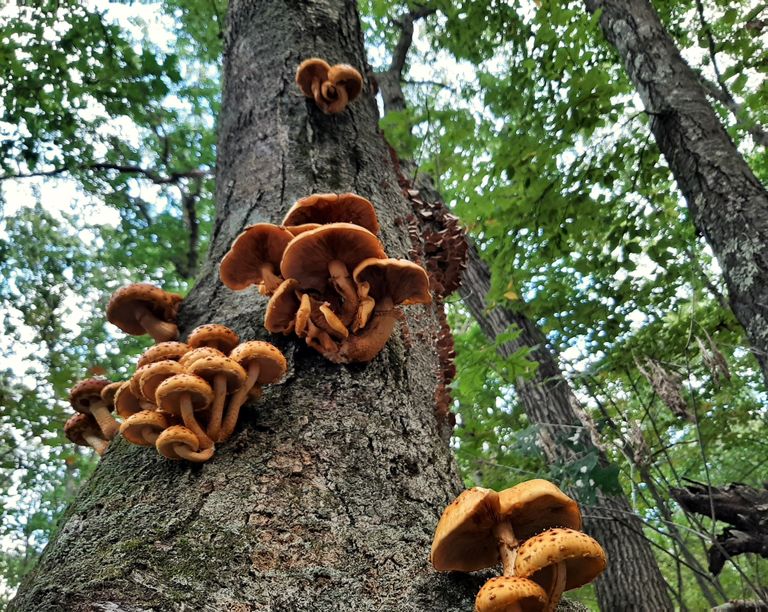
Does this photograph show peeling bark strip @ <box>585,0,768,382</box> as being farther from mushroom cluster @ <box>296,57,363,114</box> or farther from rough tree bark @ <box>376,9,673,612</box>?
mushroom cluster @ <box>296,57,363,114</box>

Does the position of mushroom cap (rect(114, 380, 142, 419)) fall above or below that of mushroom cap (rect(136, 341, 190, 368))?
below

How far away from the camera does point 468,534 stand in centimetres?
132

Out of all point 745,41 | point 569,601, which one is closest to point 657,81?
point 745,41

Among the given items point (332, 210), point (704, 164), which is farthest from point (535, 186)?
point (332, 210)

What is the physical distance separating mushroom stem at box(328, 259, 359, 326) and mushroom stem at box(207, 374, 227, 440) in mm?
468

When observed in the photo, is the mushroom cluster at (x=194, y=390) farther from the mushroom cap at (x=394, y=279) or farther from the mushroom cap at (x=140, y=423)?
the mushroom cap at (x=394, y=279)

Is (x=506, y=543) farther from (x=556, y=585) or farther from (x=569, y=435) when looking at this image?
(x=569, y=435)

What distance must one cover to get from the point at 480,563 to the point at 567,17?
5.28 m

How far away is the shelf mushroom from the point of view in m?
1.18

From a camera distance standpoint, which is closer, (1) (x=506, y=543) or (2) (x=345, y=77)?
(1) (x=506, y=543)

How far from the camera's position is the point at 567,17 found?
5.15m

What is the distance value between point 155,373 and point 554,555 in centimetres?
118

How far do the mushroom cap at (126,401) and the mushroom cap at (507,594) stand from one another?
1284 millimetres

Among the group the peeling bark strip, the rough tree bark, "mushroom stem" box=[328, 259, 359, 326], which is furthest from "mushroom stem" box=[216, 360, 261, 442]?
the peeling bark strip
